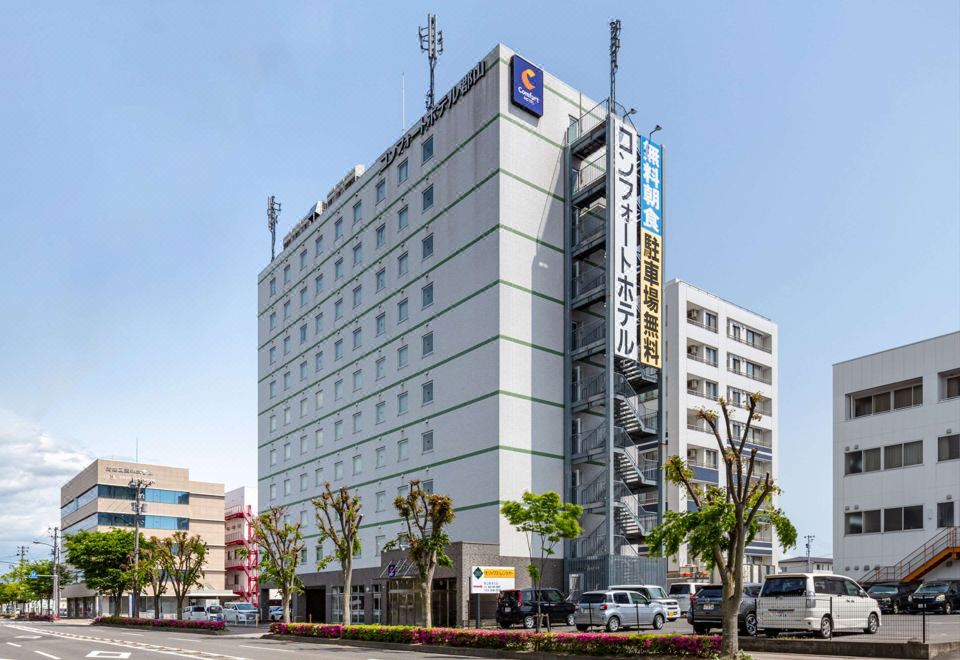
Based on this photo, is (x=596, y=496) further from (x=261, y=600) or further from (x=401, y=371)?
(x=261, y=600)

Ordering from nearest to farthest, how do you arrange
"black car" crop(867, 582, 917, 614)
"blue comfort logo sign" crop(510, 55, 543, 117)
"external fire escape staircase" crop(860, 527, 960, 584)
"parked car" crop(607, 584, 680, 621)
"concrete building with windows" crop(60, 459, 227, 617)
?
"parked car" crop(607, 584, 680, 621), "black car" crop(867, 582, 917, 614), "external fire escape staircase" crop(860, 527, 960, 584), "blue comfort logo sign" crop(510, 55, 543, 117), "concrete building with windows" crop(60, 459, 227, 617)

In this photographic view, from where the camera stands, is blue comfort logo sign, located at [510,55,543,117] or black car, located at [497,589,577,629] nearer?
black car, located at [497,589,577,629]

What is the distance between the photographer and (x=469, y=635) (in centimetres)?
3216

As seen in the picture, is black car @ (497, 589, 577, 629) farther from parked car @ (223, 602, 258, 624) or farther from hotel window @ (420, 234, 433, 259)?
parked car @ (223, 602, 258, 624)

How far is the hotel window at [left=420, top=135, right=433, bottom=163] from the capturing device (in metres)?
57.3

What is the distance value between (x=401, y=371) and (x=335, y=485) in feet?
40.4

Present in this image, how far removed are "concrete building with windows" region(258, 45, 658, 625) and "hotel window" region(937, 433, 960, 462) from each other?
15260 millimetres

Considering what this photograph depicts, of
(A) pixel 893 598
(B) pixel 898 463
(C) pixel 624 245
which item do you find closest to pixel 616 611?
(A) pixel 893 598

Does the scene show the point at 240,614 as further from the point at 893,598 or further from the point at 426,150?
→ the point at 893,598

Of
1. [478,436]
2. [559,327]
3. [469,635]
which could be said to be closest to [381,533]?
[478,436]

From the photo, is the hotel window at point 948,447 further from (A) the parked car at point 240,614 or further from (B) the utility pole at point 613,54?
(A) the parked car at point 240,614

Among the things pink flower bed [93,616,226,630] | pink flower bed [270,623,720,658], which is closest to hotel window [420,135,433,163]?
pink flower bed [270,623,720,658]

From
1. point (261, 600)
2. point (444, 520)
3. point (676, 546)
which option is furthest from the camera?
point (261, 600)

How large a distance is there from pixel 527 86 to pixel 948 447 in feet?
97.6
